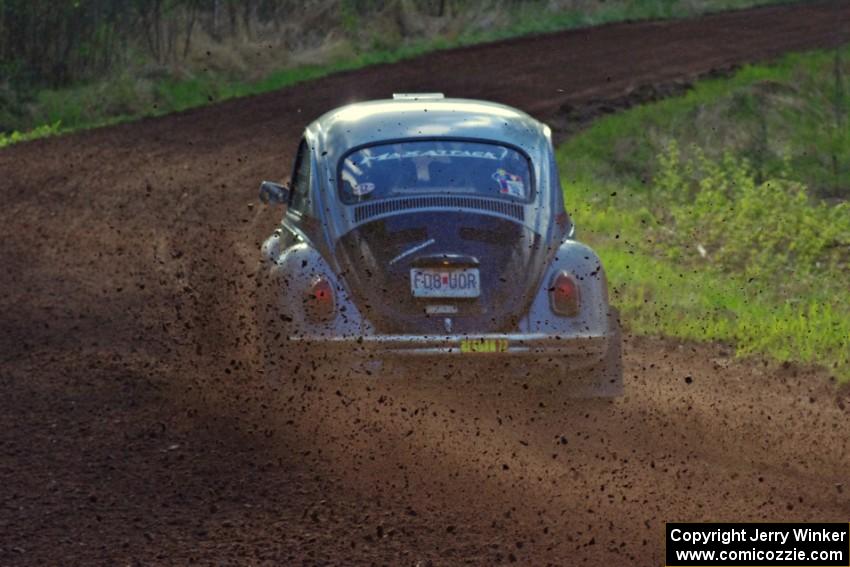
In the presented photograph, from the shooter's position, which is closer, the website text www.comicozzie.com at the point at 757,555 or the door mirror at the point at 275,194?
the website text www.comicozzie.com at the point at 757,555

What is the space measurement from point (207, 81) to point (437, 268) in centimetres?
1905

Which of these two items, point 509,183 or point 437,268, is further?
point 509,183

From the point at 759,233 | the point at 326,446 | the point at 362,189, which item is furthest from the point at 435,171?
the point at 759,233

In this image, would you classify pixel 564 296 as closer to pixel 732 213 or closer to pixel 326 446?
pixel 326 446

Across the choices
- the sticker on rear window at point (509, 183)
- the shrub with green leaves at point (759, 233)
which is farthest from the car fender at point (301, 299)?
the shrub with green leaves at point (759, 233)

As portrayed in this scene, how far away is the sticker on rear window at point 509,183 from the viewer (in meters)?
9.33

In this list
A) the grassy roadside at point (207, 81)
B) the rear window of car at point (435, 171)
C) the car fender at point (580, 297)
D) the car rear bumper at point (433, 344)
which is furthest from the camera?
the grassy roadside at point (207, 81)

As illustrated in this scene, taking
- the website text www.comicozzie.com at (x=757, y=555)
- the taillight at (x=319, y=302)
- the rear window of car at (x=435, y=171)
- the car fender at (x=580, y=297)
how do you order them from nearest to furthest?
the website text www.comicozzie.com at (x=757, y=555) < the taillight at (x=319, y=302) < the car fender at (x=580, y=297) < the rear window of car at (x=435, y=171)

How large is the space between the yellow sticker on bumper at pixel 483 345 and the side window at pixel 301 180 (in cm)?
169

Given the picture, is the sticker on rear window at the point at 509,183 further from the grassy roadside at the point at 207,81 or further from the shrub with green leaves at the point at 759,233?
the grassy roadside at the point at 207,81

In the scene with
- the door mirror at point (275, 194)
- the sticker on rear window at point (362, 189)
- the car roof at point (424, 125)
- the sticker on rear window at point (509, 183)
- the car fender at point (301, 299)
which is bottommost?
the door mirror at point (275, 194)

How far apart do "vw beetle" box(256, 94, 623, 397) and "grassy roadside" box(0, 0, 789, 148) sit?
1353 centimetres

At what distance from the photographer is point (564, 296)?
8.86 m

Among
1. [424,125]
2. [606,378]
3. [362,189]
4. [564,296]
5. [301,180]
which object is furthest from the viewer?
[301,180]
